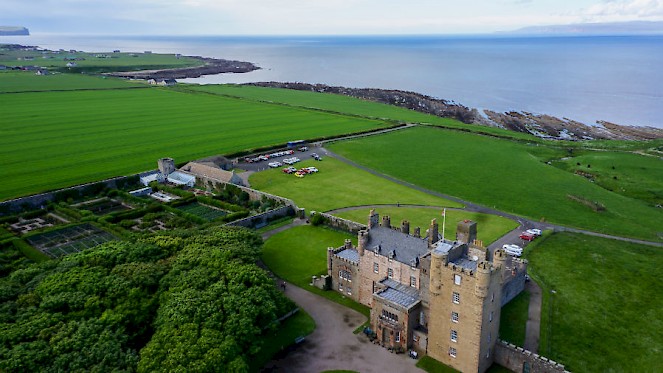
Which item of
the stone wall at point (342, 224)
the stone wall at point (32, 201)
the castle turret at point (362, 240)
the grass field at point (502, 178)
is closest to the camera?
the castle turret at point (362, 240)

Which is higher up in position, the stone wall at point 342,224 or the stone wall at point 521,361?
the stone wall at point 342,224

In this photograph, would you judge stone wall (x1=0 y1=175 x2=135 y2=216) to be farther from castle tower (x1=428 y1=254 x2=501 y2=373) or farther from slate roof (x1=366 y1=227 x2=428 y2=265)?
castle tower (x1=428 y1=254 x2=501 y2=373)

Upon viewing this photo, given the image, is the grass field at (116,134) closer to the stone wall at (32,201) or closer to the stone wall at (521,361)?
the stone wall at (32,201)

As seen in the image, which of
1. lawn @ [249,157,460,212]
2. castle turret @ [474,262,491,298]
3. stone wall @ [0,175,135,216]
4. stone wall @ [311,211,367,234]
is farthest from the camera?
lawn @ [249,157,460,212]

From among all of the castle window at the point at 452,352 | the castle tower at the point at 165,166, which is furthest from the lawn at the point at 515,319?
the castle tower at the point at 165,166

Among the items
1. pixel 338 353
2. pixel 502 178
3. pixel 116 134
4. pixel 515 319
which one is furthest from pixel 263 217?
pixel 116 134

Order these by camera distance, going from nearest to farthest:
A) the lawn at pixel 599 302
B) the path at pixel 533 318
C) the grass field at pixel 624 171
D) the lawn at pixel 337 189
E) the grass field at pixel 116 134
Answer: the lawn at pixel 599 302 < the path at pixel 533 318 < the lawn at pixel 337 189 < the grass field at pixel 624 171 < the grass field at pixel 116 134

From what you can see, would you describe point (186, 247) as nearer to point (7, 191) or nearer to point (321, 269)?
point (321, 269)

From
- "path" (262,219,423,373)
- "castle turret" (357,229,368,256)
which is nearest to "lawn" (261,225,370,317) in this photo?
"path" (262,219,423,373)
